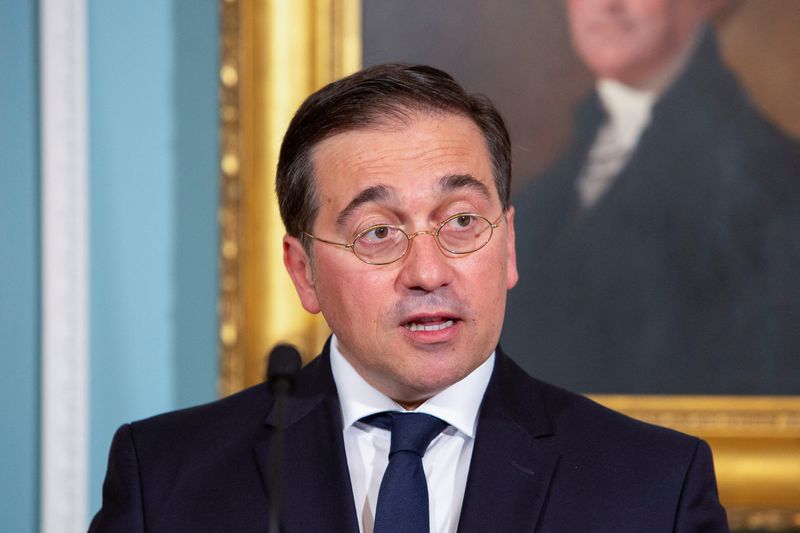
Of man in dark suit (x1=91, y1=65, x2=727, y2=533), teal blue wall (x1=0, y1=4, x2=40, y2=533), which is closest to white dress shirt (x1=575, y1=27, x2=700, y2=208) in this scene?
man in dark suit (x1=91, y1=65, x2=727, y2=533)

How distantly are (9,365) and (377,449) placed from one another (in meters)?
1.39

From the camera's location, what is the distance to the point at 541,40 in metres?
3.01

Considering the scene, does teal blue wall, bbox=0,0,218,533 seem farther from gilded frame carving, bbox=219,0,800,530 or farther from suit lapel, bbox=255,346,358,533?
suit lapel, bbox=255,346,358,533

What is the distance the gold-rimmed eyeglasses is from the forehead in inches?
2.7

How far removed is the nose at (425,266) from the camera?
187 centimetres

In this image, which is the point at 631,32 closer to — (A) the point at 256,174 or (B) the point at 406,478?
(A) the point at 256,174

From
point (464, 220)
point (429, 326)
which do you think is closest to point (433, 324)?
point (429, 326)

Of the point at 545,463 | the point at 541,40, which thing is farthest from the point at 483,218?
the point at 541,40

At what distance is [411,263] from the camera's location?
6.25 feet

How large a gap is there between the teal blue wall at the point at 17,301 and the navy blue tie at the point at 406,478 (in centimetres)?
139

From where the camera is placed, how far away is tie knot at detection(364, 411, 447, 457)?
1932 mm

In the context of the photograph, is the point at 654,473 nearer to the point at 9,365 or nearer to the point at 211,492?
the point at 211,492

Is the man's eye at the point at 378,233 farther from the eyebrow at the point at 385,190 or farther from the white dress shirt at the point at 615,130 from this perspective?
the white dress shirt at the point at 615,130

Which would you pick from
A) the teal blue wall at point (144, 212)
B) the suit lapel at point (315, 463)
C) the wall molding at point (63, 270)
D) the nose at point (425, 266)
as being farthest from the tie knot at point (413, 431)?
the wall molding at point (63, 270)
